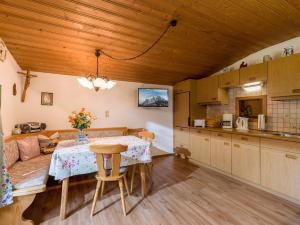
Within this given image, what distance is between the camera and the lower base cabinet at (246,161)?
260cm

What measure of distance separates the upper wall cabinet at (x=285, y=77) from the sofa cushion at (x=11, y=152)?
4.01m

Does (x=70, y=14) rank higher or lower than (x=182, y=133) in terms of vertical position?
higher

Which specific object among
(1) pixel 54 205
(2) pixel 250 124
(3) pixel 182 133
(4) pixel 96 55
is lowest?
(1) pixel 54 205

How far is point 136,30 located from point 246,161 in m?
2.80

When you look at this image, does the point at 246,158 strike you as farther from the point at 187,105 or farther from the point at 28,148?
the point at 28,148

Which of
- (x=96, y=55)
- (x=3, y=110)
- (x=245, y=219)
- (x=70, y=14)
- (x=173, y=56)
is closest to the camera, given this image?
(x=245, y=219)

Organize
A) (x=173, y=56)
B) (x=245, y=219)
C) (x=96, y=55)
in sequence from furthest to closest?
(x=173, y=56), (x=96, y=55), (x=245, y=219)

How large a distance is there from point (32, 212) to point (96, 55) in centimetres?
247

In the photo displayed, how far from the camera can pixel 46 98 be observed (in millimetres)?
3346

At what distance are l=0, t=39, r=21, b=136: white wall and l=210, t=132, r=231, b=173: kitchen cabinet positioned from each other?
3.67 m

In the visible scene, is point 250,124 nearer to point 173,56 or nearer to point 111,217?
point 173,56

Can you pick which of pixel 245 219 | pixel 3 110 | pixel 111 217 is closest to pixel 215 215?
pixel 245 219

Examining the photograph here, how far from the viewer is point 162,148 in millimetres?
4641

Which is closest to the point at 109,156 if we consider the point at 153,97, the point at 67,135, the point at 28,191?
the point at 28,191
